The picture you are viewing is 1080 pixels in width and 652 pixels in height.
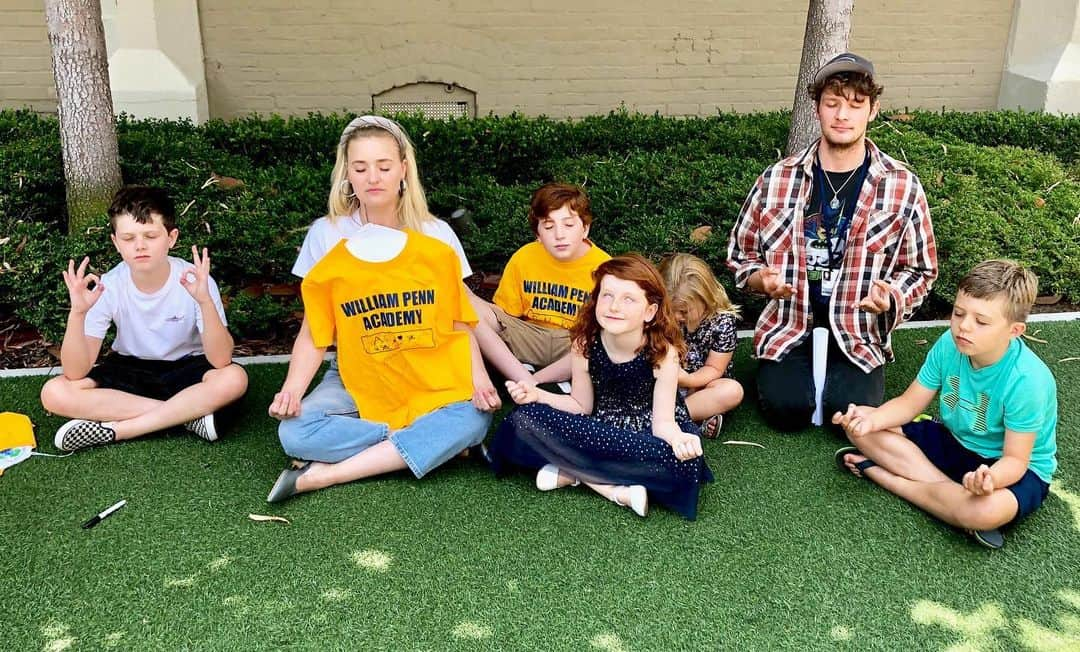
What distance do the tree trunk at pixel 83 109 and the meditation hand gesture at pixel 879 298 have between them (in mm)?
3970

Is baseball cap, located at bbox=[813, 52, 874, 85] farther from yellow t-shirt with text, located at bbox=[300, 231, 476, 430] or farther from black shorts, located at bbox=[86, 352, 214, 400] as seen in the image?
black shorts, located at bbox=[86, 352, 214, 400]

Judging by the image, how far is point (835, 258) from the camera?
13.5 ft

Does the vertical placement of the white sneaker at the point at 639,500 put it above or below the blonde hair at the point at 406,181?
below

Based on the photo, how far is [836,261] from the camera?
4105 mm

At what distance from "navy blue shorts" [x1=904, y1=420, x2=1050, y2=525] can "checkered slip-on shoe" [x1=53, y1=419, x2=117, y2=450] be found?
10.5 feet

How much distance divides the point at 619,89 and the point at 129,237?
18.8 ft

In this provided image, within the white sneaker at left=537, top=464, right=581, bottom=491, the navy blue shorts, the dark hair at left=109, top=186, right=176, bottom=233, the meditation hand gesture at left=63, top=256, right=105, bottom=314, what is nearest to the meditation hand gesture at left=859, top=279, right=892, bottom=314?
the navy blue shorts

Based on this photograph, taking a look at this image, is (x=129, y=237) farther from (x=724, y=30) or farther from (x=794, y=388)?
(x=724, y=30)

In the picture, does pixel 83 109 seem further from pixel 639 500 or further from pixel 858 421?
pixel 858 421

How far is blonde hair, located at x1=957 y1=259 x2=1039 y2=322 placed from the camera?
3133 mm

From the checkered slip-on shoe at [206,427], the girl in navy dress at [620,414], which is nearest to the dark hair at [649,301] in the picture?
the girl in navy dress at [620,414]

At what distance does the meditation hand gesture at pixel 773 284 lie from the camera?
3941 mm

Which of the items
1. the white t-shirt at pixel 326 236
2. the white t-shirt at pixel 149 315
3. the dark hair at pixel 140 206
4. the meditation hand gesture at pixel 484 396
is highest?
the dark hair at pixel 140 206

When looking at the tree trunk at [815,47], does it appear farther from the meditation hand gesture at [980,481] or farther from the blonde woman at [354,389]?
the meditation hand gesture at [980,481]
